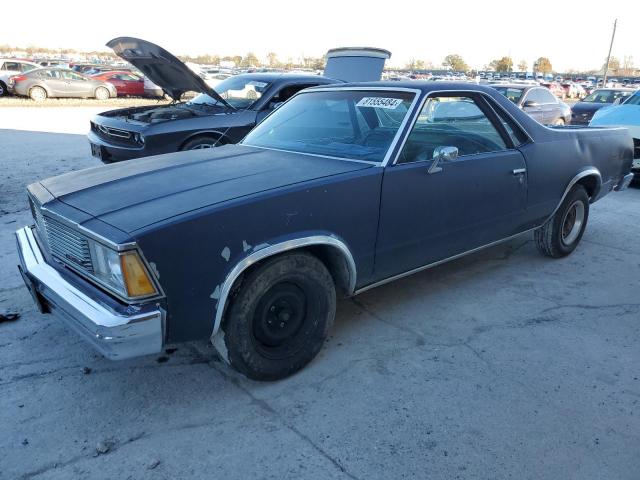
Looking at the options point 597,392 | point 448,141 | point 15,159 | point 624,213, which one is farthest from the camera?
point 15,159

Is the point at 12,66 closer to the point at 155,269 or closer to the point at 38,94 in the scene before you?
the point at 38,94

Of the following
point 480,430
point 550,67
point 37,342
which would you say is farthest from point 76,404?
point 550,67

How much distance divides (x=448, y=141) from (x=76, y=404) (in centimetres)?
287

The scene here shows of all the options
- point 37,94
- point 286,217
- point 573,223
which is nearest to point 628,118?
point 573,223

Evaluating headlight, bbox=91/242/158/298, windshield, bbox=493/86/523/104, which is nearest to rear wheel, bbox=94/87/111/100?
windshield, bbox=493/86/523/104

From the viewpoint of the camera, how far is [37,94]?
758 inches

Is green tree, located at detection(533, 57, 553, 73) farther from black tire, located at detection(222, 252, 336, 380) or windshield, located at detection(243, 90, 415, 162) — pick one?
black tire, located at detection(222, 252, 336, 380)

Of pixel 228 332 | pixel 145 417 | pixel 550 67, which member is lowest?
pixel 145 417

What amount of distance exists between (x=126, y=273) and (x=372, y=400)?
1.41m

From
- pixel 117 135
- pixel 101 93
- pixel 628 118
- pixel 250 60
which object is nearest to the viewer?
pixel 117 135

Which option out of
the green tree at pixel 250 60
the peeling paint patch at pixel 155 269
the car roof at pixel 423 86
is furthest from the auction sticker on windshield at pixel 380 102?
the green tree at pixel 250 60

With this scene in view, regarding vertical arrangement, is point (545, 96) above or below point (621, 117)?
above

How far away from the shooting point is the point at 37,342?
3.13 metres

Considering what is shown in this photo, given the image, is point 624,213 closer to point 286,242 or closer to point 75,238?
point 286,242
